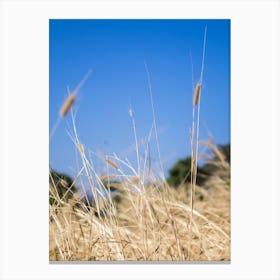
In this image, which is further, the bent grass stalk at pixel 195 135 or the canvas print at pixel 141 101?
the canvas print at pixel 141 101

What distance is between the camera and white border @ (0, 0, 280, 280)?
8.30 ft

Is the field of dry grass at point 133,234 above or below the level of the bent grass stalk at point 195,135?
below

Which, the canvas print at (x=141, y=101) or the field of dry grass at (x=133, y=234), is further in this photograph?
the canvas print at (x=141, y=101)

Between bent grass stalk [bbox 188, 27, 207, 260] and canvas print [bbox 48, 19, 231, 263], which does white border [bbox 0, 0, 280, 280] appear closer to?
canvas print [bbox 48, 19, 231, 263]

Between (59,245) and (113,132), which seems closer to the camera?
(59,245)

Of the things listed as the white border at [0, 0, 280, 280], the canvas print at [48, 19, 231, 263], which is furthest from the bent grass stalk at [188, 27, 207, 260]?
the white border at [0, 0, 280, 280]
